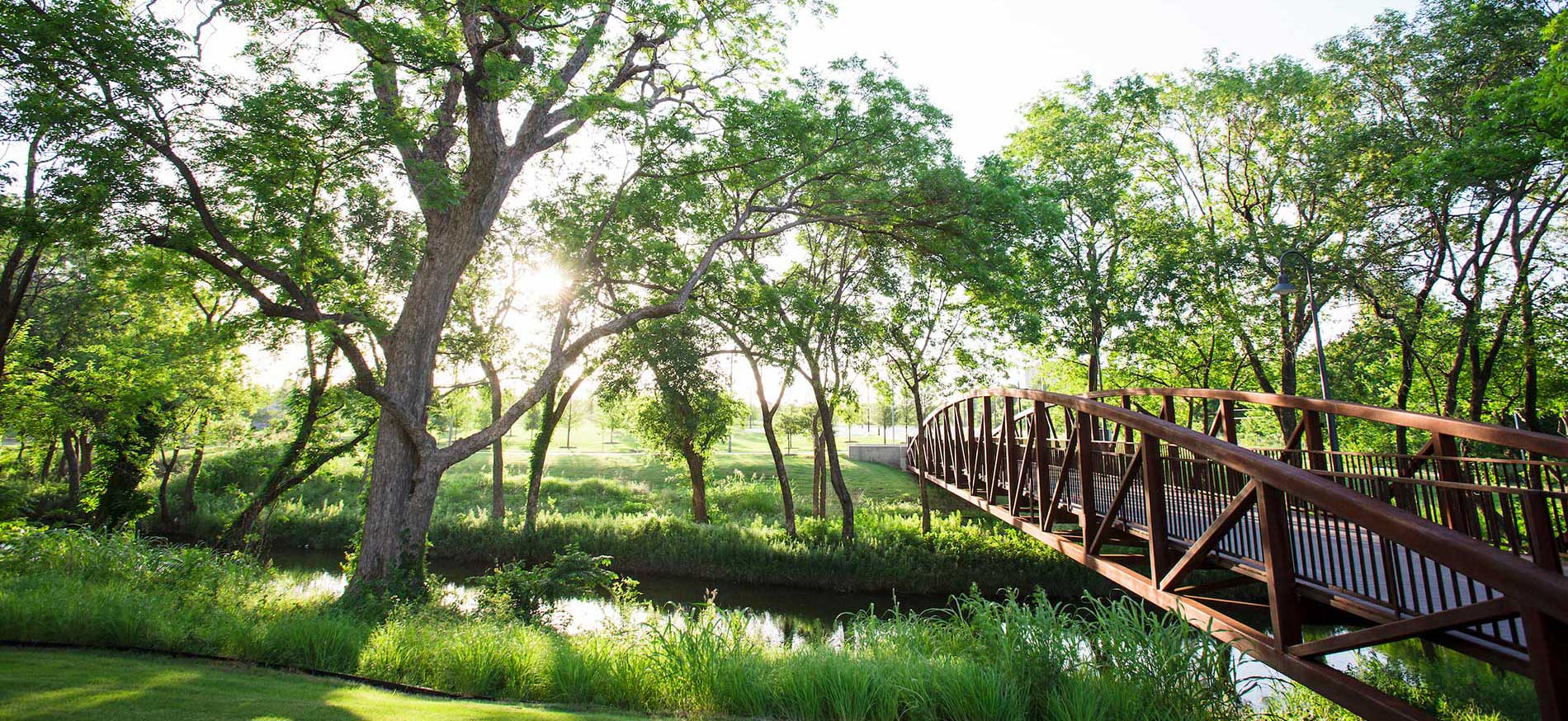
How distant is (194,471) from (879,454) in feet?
93.5

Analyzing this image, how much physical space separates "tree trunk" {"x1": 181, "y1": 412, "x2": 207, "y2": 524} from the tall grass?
1353 cm

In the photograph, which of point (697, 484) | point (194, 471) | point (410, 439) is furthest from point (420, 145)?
point (194, 471)

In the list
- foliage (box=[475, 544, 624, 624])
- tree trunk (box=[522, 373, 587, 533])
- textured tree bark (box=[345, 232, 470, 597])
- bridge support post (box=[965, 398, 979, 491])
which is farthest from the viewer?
tree trunk (box=[522, 373, 587, 533])

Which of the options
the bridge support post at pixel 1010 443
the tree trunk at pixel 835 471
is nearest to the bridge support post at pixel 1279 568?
the bridge support post at pixel 1010 443

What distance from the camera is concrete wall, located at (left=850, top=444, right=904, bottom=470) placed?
3491 centimetres

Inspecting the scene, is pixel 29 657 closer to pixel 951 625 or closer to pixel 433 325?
pixel 433 325

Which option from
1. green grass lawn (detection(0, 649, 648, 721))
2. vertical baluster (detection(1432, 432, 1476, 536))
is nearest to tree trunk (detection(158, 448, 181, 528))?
green grass lawn (detection(0, 649, 648, 721))

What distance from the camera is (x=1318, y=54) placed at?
17250 millimetres

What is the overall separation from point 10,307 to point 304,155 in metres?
6.75

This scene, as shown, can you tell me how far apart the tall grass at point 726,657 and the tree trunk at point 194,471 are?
13.5 metres

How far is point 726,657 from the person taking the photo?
5.80 metres

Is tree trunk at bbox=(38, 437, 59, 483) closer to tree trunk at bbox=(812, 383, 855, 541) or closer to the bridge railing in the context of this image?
tree trunk at bbox=(812, 383, 855, 541)

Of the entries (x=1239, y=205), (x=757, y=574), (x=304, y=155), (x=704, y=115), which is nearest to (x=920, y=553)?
(x=757, y=574)

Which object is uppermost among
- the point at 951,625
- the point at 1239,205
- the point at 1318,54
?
the point at 1318,54
